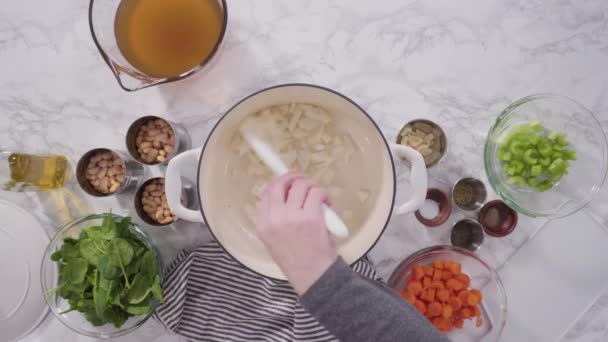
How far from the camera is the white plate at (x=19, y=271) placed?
1.07 meters

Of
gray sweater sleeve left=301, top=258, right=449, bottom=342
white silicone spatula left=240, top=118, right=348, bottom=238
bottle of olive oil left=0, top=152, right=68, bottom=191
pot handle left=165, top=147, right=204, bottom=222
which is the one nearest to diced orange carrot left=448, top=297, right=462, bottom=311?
gray sweater sleeve left=301, top=258, right=449, bottom=342

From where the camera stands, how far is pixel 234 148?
0.94 metres

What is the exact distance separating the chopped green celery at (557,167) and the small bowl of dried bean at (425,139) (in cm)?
23

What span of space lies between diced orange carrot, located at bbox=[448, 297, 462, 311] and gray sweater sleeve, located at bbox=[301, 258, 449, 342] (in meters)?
0.24

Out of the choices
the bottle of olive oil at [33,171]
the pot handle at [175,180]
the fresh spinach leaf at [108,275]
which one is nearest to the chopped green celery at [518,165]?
the pot handle at [175,180]

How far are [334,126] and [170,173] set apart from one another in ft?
1.16

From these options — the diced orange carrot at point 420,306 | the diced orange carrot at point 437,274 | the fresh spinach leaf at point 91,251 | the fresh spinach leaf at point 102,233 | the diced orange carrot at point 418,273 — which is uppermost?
the diced orange carrot at point 437,274

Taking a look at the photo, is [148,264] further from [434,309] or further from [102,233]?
[434,309]

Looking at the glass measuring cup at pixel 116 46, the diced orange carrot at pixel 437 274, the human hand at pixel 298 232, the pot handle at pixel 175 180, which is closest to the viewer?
the human hand at pixel 298 232

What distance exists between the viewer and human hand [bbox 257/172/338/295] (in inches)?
28.3

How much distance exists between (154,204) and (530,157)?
86 centimetres

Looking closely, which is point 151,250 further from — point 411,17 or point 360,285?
point 411,17

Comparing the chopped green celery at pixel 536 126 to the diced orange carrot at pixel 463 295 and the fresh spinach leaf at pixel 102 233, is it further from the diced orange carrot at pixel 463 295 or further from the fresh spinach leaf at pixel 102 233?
the fresh spinach leaf at pixel 102 233

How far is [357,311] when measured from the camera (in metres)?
0.74
